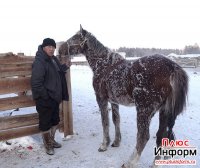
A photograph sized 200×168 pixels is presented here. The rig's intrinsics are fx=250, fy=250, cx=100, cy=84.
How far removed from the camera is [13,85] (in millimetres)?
5273

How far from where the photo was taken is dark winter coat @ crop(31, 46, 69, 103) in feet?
16.1

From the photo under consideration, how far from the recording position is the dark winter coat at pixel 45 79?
4.91 meters

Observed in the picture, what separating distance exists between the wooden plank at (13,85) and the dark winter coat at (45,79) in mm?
481

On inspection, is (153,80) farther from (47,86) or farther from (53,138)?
(53,138)

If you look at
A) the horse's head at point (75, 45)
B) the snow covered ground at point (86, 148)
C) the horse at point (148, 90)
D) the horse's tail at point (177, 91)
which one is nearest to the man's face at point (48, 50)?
the horse's head at point (75, 45)

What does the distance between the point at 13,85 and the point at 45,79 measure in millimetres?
763

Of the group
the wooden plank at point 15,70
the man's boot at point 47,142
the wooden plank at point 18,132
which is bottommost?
the man's boot at point 47,142

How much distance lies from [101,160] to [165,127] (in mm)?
1462

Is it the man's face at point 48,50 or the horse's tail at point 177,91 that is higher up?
the man's face at point 48,50

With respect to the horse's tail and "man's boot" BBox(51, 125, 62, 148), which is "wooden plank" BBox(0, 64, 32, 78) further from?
the horse's tail

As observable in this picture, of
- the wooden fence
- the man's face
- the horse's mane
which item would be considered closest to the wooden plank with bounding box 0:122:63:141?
the wooden fence

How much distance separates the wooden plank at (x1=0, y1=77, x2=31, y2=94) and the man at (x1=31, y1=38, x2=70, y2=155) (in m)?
0.48

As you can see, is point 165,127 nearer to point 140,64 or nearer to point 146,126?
point 146,126

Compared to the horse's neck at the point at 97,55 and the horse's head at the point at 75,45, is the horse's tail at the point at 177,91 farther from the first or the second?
the horse's head at the point at 75,45
